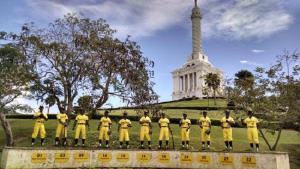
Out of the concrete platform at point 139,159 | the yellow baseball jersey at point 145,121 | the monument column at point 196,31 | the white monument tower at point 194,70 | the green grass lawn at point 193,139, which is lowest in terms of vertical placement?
the concrete platform at point 139,159

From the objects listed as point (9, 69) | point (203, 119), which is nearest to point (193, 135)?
point (203, 119)

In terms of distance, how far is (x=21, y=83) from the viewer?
2817cm

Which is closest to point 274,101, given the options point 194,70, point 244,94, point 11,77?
point 244,94

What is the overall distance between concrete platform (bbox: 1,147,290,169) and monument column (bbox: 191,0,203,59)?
94.1 meters

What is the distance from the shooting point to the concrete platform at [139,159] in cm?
1919

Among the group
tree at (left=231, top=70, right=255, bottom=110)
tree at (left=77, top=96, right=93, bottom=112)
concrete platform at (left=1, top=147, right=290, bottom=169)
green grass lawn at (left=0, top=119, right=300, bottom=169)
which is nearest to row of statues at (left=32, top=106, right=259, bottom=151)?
concrete platform at (left=1, top=147, right=290, bottom=169)

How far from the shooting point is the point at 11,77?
90.4 ft

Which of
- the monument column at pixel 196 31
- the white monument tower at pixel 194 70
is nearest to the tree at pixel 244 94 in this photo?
the white monument tower at pixel 194 70

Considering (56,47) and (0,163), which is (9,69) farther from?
(0,163)

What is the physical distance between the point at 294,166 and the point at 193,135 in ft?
36.5

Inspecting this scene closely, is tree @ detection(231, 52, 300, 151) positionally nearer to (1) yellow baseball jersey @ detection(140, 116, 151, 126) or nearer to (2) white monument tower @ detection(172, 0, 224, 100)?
(1) yellow baseball jersey @ detection(140, 116, 151, 126)

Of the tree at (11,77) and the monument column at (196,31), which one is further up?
the monument column at (196,31)

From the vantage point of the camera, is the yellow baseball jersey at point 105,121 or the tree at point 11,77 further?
the tree at point 11,77

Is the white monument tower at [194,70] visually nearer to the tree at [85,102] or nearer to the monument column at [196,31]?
the monument column at [196,31]
